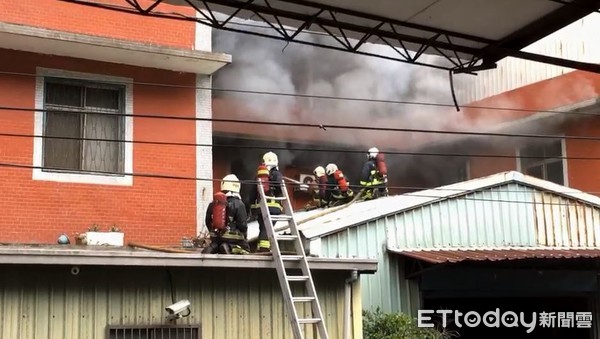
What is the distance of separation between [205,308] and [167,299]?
471 millimetres

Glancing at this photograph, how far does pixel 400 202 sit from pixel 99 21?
228 inches

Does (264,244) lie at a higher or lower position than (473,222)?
lower

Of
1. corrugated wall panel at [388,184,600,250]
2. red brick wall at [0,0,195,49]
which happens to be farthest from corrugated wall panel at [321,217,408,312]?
red brick wall at [0,0,195,49]

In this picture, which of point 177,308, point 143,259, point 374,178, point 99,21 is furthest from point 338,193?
point 143,259

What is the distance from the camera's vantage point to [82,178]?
12.4m

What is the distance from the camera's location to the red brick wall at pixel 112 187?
39.4 feet

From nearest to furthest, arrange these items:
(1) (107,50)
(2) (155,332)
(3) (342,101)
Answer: (2) (155,332), (1) (107,50), (3) (342,101)

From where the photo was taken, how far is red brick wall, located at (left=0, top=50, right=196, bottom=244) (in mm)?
12016

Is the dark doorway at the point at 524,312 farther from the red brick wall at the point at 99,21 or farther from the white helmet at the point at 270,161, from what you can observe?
the red brick wall at the point at 99,21

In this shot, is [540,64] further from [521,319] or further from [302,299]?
[302,299]

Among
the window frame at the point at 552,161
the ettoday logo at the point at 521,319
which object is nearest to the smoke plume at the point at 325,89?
the window frame at the point at 552,161

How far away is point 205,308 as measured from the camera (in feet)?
30.0

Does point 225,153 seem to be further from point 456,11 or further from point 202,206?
point 456,11

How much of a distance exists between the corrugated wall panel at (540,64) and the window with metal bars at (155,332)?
1416cm
